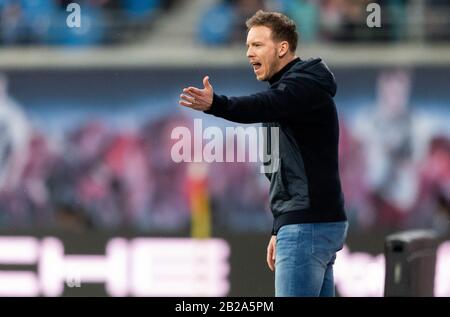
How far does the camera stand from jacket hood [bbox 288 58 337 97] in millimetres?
5301

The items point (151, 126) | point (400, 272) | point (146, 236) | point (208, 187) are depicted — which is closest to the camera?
point (400, 272)

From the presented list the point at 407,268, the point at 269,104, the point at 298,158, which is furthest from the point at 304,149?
the point at 407,268

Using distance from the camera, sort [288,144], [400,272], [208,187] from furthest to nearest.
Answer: [208,187] → [400,272] → [288,144]

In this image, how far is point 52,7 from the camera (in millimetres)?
16188

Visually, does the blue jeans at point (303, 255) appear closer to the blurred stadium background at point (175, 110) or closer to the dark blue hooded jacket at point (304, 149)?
the dark blue hooded jacket at point (304, 149)


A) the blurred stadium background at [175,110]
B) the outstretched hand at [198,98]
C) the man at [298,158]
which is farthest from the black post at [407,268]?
the blurred stadium background at [175,110]

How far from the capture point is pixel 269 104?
512 cm

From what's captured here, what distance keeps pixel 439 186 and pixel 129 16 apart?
15.8 feet

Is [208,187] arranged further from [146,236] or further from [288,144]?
[288,144]

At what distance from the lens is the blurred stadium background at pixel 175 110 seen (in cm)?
1502

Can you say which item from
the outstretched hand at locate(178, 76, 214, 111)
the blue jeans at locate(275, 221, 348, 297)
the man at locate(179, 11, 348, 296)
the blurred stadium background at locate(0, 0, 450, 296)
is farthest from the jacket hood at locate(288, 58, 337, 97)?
the blurred stadium background at locate(0, 0, 450, 296)

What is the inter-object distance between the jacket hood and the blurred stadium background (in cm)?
864

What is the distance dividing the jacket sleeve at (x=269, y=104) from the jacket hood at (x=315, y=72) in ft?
0.20

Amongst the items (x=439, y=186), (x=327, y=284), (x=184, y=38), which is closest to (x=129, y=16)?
(x=184, y=38)
